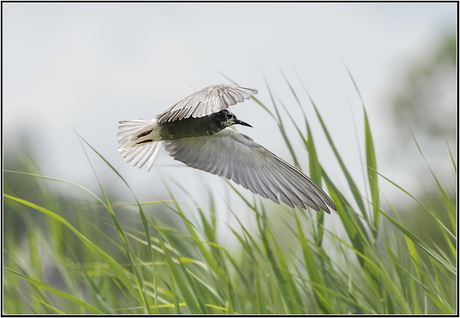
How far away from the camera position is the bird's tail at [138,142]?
2.15 m

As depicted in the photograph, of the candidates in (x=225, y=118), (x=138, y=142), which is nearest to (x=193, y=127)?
(x=225, y=118)

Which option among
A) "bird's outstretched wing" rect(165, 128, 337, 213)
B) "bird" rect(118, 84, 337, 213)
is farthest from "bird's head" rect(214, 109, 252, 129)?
"bird's outstretched wing" rect(165, 128, 337, 213)

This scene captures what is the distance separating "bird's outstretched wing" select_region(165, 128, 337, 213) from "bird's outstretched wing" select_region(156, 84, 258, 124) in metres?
0.61

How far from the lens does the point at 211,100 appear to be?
1.54m

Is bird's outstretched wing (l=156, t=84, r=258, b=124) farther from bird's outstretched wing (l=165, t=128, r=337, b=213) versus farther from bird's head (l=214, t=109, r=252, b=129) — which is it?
bird's outstretched wing (l=165, t=128, r=337, b=213)

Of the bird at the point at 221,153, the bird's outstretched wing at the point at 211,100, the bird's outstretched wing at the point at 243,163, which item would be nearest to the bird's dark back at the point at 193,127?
the bird at the point at 221,153

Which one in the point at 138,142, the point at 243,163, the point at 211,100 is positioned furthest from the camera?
the point at 243,163

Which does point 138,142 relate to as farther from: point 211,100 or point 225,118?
point 211,100

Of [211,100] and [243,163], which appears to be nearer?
[211,100]

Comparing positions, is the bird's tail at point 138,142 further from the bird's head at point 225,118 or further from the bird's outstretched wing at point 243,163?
the bird's head at point 225,118

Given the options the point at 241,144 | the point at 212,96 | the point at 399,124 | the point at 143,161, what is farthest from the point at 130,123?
the point at 399,124

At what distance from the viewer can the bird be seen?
6.56 feet

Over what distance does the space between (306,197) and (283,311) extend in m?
0.48

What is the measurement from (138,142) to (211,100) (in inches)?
30.1
